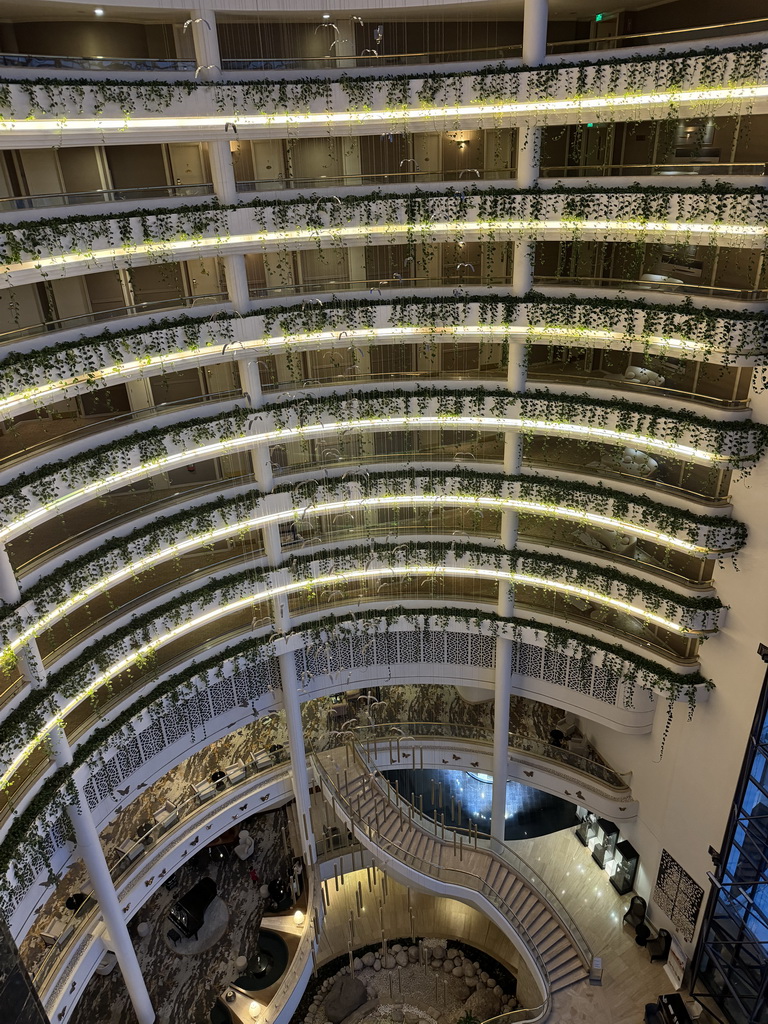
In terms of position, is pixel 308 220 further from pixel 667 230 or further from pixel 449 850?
pixel 449 850

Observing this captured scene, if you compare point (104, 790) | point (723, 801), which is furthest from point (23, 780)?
point (723, 801)

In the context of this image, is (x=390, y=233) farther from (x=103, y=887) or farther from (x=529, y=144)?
(x=103, y=887)

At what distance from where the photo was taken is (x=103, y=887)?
1995 cm

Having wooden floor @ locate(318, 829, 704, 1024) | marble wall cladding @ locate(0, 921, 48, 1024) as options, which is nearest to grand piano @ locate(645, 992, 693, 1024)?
wooden floor @ locate(318, 829, 704, 1024)

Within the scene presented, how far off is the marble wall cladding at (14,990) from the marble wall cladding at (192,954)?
1231 cm

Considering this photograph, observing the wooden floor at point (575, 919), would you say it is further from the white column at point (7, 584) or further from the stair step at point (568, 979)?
the white column at point (7, 584)

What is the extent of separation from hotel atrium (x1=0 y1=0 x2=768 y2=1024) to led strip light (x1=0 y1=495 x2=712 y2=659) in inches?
4.9

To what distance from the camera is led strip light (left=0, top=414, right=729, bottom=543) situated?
1727 centimetres

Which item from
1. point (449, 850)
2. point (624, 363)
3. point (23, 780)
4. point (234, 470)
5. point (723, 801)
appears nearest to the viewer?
point (23, 780)

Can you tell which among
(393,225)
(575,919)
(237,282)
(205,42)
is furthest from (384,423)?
(575,919)

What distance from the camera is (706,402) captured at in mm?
18500

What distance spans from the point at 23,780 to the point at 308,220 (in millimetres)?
15213

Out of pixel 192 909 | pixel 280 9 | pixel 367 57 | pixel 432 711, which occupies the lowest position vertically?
pixel 192 909

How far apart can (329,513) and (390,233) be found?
337 inches
